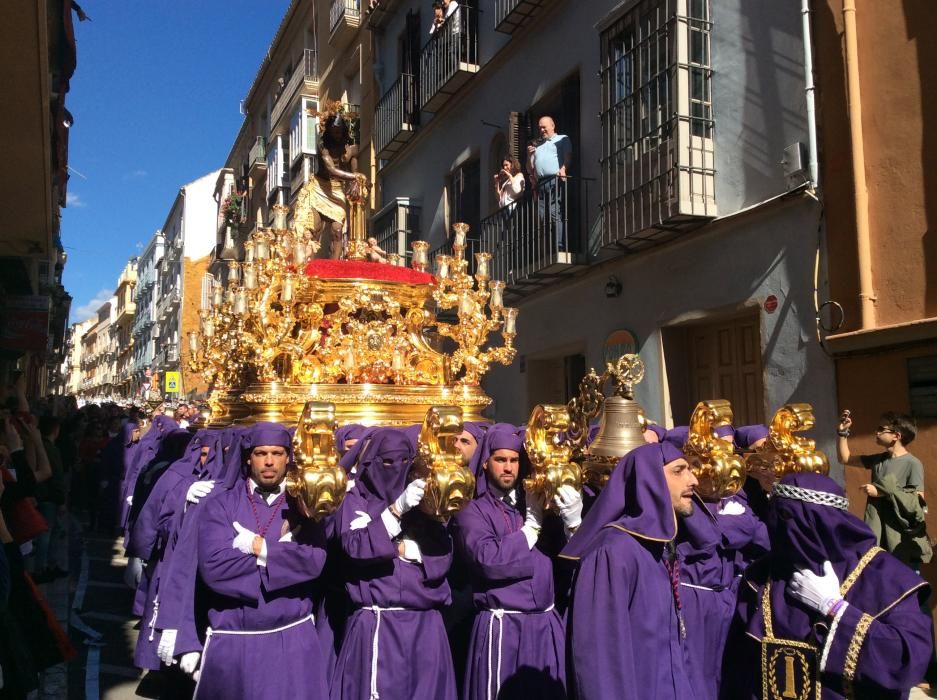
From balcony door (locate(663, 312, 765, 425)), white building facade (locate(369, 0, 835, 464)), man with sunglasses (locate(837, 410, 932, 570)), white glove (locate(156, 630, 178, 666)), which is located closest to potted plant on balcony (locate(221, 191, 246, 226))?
white building facade (locate(369, 0, 835, 464))

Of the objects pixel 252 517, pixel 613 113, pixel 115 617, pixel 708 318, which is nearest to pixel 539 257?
pixel 613 113

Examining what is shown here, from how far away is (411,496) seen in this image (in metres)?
3.32

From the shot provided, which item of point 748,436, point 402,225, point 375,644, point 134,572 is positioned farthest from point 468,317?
point 402,225

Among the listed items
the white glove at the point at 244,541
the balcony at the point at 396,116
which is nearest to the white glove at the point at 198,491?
the white glove at the point at 244,541

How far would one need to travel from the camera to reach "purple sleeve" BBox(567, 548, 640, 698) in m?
2.41

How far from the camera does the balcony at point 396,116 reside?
543 inches

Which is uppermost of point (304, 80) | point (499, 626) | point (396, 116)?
point (304, 80)

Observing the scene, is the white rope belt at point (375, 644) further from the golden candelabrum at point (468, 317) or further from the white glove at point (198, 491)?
the golden candelabrum at point (468, 317)

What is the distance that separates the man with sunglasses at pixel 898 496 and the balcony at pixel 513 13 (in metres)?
6.92

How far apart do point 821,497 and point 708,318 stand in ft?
16.4

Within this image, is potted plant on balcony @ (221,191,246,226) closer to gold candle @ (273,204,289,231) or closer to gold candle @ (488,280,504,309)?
gold candle @ (273,204,289,231)

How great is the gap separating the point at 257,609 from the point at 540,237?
6716 mm

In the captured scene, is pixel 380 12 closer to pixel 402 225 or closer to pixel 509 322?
pixel 402 225

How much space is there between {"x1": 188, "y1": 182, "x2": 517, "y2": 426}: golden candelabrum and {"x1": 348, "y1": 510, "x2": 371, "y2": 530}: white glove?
1414mm
